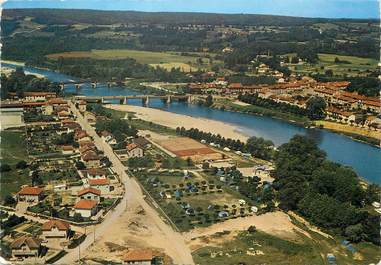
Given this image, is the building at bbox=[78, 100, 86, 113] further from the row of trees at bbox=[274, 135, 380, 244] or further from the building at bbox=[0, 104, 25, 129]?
the row of trees at bbox=[274, 135, 380, 244]

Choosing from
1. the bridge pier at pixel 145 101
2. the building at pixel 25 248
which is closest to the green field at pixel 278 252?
the building at pixel 25 248

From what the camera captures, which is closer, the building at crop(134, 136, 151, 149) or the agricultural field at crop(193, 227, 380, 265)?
the agricultural field at crop(193, 227, 380, 265)

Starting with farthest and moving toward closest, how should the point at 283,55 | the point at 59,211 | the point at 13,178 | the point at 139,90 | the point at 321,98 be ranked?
the point at 283,55
the point at 139,90
the point at 321,98
the point at 13,178
the point at 59,211

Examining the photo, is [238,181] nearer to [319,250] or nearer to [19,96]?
[319,250]

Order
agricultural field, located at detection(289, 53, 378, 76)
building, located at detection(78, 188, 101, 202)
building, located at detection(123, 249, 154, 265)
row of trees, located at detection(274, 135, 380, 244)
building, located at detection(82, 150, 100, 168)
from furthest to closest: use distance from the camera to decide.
A: agricultural field, located at detection(289, 53, 378, 76), building, located at detection(82, 150, 100, 168), building, located at detection(78, 188, 101, 202), row of trees, located at detection(274, 135, 380, 244), building, located at detection(123, 249, 154, 265)

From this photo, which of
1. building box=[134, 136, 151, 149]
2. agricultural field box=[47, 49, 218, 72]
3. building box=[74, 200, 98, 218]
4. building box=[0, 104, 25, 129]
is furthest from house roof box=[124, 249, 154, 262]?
agricultural field box=[47, 49, 218, 72]

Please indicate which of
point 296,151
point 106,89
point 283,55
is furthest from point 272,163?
point 283,55
